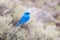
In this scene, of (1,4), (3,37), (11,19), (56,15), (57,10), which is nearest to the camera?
(3,37)

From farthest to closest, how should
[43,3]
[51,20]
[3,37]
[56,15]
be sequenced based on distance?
[43,3] < [56,15] < [51,20] < [3,37]

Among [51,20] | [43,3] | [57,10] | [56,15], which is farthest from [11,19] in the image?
[43,3]

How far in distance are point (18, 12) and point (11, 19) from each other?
607mm

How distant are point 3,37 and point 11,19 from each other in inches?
24.6

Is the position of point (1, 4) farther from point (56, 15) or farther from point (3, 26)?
point (56, 15)

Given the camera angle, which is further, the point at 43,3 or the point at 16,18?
the point at 43,3

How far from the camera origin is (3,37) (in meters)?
4.76

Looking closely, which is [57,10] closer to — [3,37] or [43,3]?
[43,3]

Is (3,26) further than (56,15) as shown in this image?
No

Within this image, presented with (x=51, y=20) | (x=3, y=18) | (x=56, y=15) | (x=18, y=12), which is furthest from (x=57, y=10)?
(x=3, y=18)

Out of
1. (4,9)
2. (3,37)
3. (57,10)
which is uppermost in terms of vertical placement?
(4,9)

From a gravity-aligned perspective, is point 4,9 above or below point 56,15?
above

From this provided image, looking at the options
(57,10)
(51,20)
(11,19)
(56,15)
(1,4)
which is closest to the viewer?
(11,19)

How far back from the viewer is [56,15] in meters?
11.6
